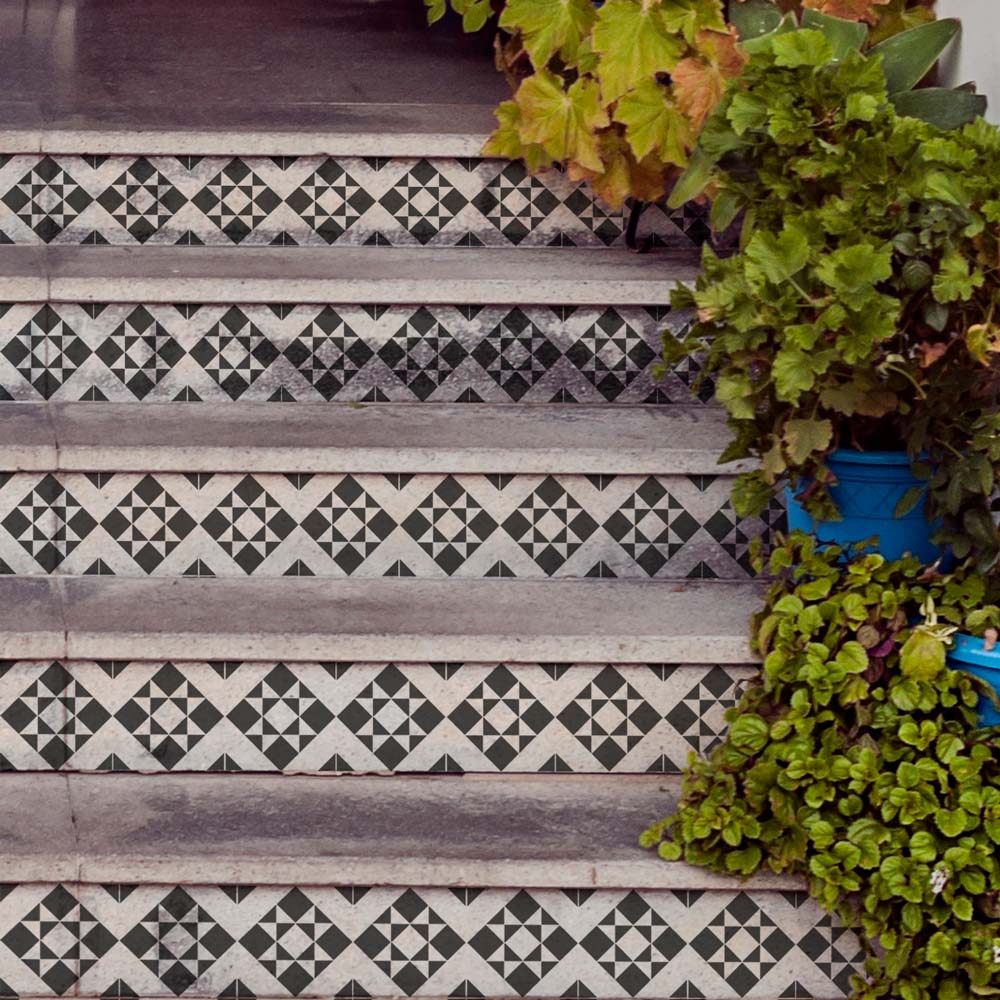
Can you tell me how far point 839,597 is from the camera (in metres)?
1.56

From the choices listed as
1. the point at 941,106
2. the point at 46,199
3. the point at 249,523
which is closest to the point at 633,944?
the point at 249,523

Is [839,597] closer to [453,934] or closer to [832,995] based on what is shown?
[832,995]

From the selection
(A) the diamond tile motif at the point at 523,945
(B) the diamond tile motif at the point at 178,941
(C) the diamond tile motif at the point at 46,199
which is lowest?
(B) the diamond tile motif at the point at 178,941

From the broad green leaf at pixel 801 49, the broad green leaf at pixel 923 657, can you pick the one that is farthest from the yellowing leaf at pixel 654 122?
the broad green leaf at pixel 923 657

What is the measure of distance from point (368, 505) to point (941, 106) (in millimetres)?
988

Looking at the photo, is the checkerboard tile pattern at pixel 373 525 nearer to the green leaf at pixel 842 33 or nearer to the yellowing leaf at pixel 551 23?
the green leaf at pixel 842 33

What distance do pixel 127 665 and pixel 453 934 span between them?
0.58 metres

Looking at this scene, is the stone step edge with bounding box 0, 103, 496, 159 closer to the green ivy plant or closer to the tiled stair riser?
the tiled stair riser

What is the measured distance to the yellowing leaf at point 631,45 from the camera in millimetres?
1912

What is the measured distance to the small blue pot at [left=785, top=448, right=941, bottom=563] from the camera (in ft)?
5.37

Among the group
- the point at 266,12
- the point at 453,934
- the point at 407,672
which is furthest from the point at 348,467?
the point at 266,12

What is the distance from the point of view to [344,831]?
160cm

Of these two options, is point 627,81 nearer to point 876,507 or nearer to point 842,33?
point 842,33

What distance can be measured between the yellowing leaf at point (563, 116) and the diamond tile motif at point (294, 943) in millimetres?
1228
